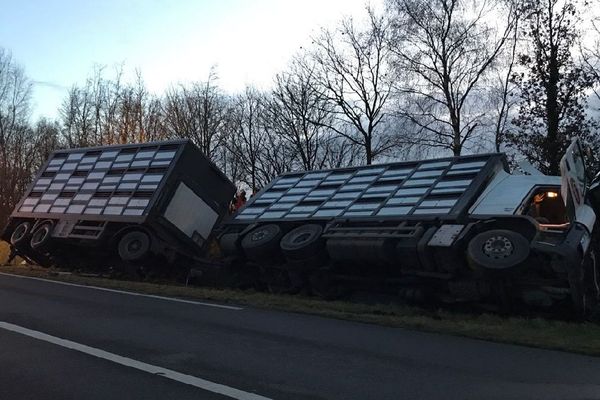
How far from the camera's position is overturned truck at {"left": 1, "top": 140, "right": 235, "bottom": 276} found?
15.5 metres

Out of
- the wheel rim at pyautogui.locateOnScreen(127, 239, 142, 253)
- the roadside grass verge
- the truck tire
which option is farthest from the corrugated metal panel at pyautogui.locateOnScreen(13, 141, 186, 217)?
the roadside grass verge

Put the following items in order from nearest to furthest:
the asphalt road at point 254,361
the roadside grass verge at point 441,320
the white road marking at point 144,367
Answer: the white road marking at point 144,367 < the asphalt road at point 254,361 < the roadside grass verge at point 441,320

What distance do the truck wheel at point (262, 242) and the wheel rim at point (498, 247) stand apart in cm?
472

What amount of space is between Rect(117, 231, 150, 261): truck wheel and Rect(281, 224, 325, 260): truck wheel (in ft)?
A: 13.0

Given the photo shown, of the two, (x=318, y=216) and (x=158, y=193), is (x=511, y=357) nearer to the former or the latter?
(x=318, y=216)

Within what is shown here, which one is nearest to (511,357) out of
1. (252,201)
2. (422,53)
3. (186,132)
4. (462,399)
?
(462,399)

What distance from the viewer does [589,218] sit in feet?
35.3

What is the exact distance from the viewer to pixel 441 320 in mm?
9719

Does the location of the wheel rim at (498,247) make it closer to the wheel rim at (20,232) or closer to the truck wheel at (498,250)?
the truck wheel at (498,250)

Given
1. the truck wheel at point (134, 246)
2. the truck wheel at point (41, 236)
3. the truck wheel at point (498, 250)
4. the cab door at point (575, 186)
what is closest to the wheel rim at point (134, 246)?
the truck wheel at point (134, 246)

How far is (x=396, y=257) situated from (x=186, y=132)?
113 feet

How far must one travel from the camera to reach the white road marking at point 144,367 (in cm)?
533

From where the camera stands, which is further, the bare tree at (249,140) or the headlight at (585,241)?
the bare tree at (249,140)

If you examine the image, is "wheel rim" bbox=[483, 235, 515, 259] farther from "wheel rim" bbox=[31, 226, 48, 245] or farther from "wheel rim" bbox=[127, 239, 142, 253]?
"wheel rim" bbox=[31, 226, 48, 245]
